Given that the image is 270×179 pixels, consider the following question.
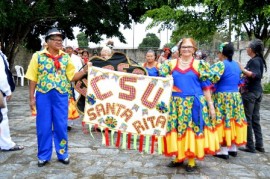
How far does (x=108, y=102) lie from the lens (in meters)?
4.48

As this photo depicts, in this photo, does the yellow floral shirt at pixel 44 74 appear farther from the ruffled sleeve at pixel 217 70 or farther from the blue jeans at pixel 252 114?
the blue jeans at pixel 252 114

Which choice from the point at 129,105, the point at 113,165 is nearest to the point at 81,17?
the point at 113,165

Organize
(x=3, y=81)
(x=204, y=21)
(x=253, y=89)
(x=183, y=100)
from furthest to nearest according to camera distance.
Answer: (x=204, y=21)
(x=253, y=89)
(x=3, y=81)
(x=183, y=100)

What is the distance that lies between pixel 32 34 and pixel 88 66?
1603 centimetres

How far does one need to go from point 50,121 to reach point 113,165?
3.52 feet

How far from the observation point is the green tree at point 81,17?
15719mm

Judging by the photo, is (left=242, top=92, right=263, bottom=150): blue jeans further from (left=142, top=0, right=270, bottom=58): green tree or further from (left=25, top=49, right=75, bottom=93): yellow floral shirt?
(left=142, top=0, right=270, bottom=58): green tree

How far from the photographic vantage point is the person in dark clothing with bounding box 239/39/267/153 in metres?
5.41

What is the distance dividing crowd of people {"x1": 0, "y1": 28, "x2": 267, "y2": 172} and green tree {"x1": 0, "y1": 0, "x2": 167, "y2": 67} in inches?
421

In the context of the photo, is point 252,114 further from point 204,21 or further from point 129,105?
point 204,21

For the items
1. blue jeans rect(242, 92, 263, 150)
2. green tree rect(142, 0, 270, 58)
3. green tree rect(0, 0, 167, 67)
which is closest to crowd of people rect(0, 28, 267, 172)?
blue jeans rect(242, 92, 263, 150)

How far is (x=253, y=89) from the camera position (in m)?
5.54

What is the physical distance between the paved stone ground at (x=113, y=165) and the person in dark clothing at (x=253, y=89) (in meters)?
0.26

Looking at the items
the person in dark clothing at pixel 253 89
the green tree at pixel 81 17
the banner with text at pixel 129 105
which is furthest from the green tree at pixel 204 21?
the banner with text at pixel 129 105
